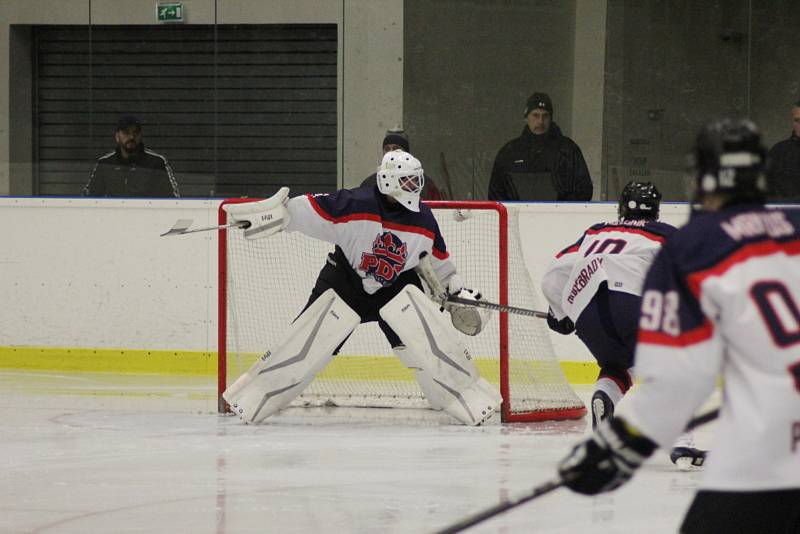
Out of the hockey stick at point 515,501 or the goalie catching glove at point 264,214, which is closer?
the hockey stick at point 515,501

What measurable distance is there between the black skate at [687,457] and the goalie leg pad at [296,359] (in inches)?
59.4

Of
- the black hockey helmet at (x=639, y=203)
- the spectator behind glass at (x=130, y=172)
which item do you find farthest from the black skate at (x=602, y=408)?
the spectator behind glass at (x=130, y=172)

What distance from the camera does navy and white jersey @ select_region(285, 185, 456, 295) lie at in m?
5.21

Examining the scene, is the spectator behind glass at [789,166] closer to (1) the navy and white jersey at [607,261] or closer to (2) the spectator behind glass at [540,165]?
(2) the spectator behind glass at [540,165]

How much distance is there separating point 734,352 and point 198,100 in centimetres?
582

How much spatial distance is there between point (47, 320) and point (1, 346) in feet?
0.92

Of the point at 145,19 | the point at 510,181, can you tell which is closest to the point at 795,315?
the point at 510,181

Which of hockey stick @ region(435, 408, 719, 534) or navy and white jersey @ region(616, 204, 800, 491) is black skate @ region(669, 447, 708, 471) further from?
navy and white jersey @ region(616, 204, 800, 491)

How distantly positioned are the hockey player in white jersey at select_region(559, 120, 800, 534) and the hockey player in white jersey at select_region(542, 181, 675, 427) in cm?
241

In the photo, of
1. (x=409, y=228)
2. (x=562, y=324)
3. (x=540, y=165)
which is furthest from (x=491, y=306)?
(x=540, y=165)

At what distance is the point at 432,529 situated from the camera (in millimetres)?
3496

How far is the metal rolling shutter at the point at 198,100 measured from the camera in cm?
721

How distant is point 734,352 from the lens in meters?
1.83

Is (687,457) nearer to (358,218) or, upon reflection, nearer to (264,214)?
(358,218)
